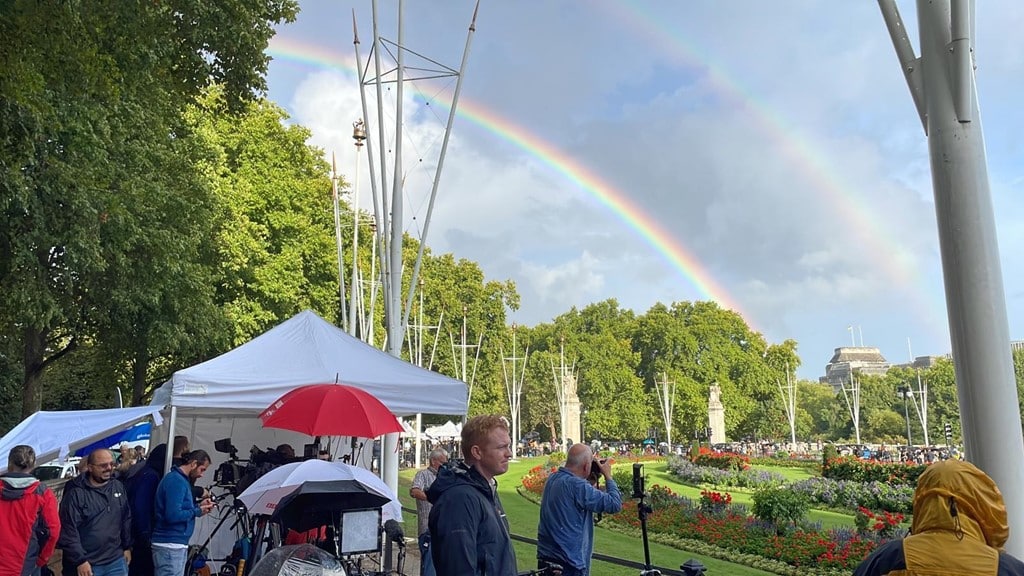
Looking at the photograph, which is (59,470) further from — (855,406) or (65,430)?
(855,406)

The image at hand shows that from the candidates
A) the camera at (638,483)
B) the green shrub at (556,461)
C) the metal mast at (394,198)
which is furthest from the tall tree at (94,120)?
the green shrub at (556,461)

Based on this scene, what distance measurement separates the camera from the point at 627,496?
22.5 meters

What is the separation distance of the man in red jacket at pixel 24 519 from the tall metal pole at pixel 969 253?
6.82 meters

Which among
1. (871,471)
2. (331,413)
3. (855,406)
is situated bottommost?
(871,471)

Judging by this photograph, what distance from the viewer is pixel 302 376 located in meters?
9.30

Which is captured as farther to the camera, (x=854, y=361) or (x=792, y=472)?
(x=854, y=361)

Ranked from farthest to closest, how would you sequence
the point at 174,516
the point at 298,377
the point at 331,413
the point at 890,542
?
the point at 298,377 < the point at 331,413 < the point at 174,516 < the point at 890,542

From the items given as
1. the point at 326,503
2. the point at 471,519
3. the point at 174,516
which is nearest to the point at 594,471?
the point at 326,503

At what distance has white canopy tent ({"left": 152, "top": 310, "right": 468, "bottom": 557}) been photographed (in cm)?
881

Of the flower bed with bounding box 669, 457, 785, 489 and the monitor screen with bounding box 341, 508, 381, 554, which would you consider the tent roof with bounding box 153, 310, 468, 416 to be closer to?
the monitor screen with bounding box 341, 508, 381, 554

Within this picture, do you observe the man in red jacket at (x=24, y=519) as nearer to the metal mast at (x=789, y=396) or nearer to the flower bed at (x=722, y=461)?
the flower bed at (x=722, y=461)

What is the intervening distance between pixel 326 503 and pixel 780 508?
40.3ft

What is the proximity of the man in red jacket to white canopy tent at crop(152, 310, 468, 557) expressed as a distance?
2.18 m

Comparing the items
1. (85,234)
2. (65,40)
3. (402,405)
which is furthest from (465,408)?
(85,234)
